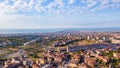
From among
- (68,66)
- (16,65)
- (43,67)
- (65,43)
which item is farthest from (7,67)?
(65,43)

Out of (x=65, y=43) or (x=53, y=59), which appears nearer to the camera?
(x=53, y=59)

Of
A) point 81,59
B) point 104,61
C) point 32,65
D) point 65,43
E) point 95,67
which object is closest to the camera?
point 95,67

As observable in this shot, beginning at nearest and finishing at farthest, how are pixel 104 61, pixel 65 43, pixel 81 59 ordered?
pixel 104 61
pixel 81 59
pixel 65 43

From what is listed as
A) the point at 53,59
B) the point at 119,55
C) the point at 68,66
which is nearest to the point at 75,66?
the point at 68,66

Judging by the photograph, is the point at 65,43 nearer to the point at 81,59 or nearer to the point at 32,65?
the point at 81,59

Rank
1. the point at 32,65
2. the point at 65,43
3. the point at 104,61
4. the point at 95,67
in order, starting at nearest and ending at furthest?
the point at 95,67 → the point at 32,65 → the point at 104,61 → the point at 65,43

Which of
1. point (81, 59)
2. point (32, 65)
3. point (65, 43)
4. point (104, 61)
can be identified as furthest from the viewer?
point (65, 43)

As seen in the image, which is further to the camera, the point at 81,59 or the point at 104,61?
the point at 81,59

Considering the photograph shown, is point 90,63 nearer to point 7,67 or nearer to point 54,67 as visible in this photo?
point 54,67
